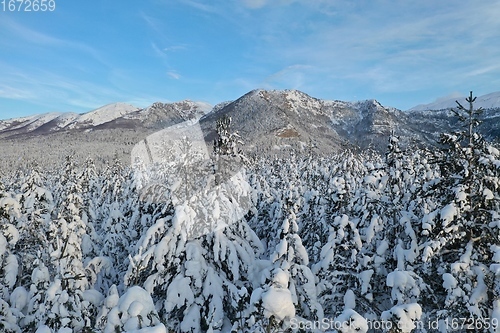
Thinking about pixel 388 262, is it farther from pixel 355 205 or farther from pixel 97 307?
pixel 97 307

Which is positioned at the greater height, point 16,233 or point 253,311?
point 16,233

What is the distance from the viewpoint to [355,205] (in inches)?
459

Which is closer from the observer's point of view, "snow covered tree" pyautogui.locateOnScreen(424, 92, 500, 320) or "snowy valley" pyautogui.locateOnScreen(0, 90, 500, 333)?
"snow covered tree" pyautogui.locateOnScreen(424, 92, 500, 320)

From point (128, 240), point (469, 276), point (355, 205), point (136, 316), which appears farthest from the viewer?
point (128, 240)

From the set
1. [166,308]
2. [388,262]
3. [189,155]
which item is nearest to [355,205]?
[388,262]

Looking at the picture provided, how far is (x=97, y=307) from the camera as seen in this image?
10.4m

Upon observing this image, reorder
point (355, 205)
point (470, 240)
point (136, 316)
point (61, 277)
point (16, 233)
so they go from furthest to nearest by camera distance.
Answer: point (355, 205)
point (16, 233)
point (61, 277)
point (470, 240)
point (136, 316)

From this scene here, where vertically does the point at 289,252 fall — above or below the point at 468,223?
below

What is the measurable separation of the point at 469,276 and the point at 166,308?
7.25 meters

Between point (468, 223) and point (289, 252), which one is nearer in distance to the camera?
point (468, 223)

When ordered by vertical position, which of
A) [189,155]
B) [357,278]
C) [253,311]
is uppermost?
[189,155]

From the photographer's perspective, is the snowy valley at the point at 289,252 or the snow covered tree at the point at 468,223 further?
the snowy valley at the point at 289,252

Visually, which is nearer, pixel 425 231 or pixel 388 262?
pixel 425 231

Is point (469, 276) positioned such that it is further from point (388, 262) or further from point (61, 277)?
point (61, 277)
